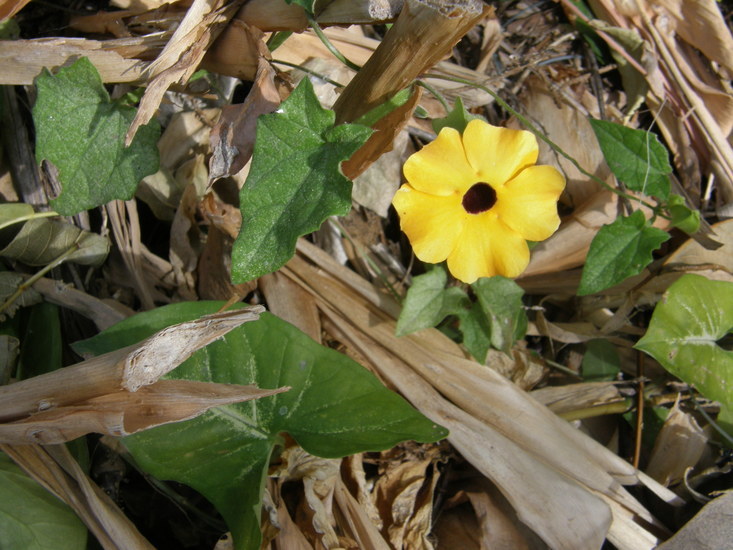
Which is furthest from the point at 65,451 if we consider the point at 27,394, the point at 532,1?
the point at 532,1

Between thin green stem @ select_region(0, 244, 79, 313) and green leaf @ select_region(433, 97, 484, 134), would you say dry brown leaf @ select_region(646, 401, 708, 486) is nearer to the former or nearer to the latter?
green leaf @ select_region(433, 97, 484, 134)

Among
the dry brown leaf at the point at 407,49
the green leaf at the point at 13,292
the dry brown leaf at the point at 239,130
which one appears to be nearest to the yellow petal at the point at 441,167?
the dry brown leaf at the point at 407,49

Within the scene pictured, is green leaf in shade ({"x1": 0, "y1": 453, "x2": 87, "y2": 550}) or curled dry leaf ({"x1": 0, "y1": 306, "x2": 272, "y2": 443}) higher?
curled dry leaf ({"x1": 0, "y1": 306, "x2": 272, "y2": 443})

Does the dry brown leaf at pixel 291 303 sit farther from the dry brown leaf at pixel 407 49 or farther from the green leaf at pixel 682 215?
the green leaf at pixel 682 215

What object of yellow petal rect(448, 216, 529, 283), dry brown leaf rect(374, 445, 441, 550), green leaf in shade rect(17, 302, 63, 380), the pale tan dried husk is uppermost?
yellow petal rect(448, 216, 529, 283)

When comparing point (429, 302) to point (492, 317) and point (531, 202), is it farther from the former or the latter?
point (531, 202)

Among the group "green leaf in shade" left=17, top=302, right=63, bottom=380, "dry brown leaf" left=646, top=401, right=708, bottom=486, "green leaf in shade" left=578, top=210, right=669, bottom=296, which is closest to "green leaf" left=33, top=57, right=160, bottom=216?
"green leaf in shade" left=17, top=302, right=63, bottom=380
